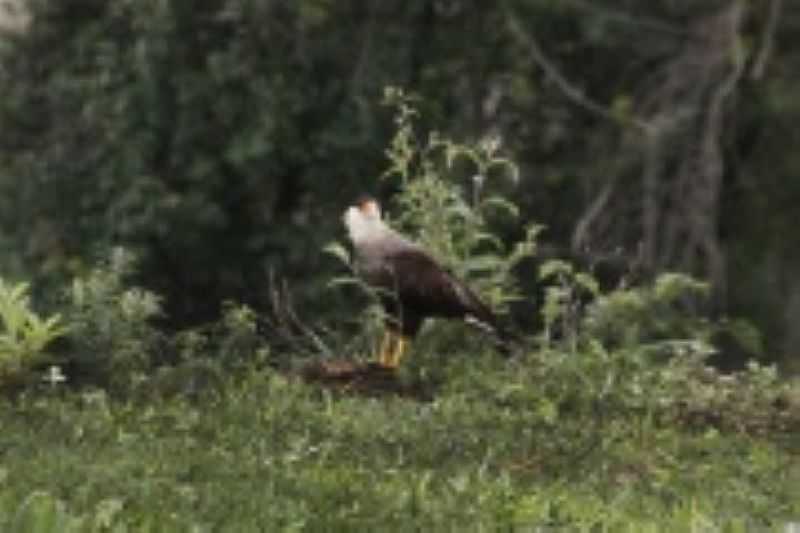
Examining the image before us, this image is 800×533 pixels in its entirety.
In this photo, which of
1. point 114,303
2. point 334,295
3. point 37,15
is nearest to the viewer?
point 114,303

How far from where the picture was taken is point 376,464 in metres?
6.97

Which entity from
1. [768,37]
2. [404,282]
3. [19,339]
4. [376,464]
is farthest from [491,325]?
[768,37]

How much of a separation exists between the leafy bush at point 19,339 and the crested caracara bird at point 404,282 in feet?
4.26

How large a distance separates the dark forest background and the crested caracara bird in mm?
6630

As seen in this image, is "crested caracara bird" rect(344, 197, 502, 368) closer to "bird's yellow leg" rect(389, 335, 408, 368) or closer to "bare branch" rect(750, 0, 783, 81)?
"bird's yellow leg" rect(389, 335, 408, 368)

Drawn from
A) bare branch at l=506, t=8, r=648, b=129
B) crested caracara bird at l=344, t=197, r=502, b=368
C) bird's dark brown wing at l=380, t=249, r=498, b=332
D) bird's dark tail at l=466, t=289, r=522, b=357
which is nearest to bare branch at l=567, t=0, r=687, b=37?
bare branch at l=506, t=8, r=648, b=129

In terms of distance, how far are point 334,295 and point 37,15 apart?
3.61 metres

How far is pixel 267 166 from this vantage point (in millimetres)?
16172

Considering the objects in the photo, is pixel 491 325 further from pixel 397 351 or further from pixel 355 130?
pixel 355 130

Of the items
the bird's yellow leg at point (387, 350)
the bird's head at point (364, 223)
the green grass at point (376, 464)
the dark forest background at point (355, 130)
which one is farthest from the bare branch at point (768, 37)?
the green grass at point (376, 464)

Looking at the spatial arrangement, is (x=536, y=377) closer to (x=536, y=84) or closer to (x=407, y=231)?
(x=407, y=231)

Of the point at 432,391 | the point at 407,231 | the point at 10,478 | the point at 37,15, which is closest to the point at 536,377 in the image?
the point at 432,391

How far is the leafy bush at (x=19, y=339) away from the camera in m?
7.98

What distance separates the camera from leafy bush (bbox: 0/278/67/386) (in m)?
7.98
